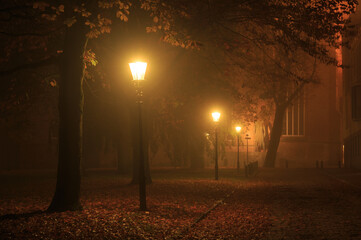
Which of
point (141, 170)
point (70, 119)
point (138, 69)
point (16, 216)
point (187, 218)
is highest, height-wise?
point (138, 69)

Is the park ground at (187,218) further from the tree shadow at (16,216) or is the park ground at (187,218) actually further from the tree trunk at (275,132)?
the tree trunk at (275,132)

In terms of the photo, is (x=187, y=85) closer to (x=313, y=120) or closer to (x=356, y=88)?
(x=356, y=88)

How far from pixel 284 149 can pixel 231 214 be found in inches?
1800

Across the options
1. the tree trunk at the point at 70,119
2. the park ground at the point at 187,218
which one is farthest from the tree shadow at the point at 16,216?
the tree trunk at the point at 70,119

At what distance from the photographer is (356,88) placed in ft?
133

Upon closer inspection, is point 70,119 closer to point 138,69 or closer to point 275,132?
point 138,69

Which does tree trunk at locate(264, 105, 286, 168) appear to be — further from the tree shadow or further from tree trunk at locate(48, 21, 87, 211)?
the tree shadow

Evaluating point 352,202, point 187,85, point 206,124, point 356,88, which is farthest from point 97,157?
point 352,202

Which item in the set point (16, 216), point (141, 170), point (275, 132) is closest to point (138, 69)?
point (141, 170)

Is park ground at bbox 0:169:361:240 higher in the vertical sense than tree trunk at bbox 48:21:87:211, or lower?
lower

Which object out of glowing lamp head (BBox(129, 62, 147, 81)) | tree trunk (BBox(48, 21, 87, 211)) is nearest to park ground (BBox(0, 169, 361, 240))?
tree trunk (BBox(48, 21, 87, 211))

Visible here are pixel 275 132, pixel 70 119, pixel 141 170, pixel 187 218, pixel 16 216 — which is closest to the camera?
pixel 16 216

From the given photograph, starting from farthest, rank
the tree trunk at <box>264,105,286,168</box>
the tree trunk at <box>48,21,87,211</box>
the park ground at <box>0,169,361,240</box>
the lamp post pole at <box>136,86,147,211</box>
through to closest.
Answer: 1. the tree trunk at <box>264,105,286,168</box>
2. the lamp post pole at <box>136,86,147,211</box>
3. the tree trunk at <box>48,21,87,211</box>
4. the park ground at <box>0,169,361,240</box>

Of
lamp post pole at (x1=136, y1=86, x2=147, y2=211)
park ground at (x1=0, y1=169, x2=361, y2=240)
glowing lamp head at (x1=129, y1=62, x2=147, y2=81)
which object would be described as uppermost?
glowing lamp head at (x1=129, y1=62, x2=147, y2=81)
